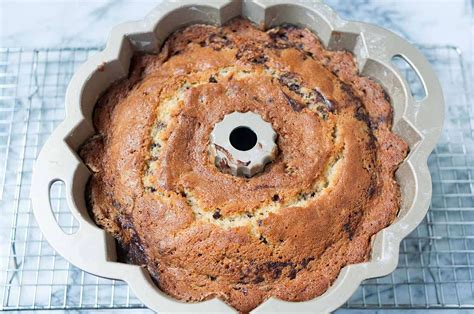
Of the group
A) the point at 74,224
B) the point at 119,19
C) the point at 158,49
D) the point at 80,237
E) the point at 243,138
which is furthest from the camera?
the point at 119,19

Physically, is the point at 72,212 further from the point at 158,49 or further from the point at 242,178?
the point at 158,49

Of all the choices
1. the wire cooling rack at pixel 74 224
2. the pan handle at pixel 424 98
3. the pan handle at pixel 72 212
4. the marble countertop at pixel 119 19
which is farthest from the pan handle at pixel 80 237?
the marble countertop at pixel 119 19

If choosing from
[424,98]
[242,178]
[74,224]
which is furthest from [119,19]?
[424,98]

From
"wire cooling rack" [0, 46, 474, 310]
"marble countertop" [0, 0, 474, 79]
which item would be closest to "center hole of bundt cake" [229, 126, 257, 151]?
"wire cooling rack" [0, 46, 474, 310]

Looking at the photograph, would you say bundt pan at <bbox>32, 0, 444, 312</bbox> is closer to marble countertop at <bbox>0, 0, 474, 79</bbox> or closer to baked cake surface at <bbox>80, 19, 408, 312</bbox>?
baked cake surface at <bbox>80, 19, 408, 312</bbox>

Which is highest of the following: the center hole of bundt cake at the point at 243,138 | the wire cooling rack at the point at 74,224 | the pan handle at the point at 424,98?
the pan handle at the point at 424,98

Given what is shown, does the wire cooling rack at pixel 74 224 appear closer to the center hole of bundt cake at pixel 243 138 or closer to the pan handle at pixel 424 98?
the pan handle at pixel 424 98
